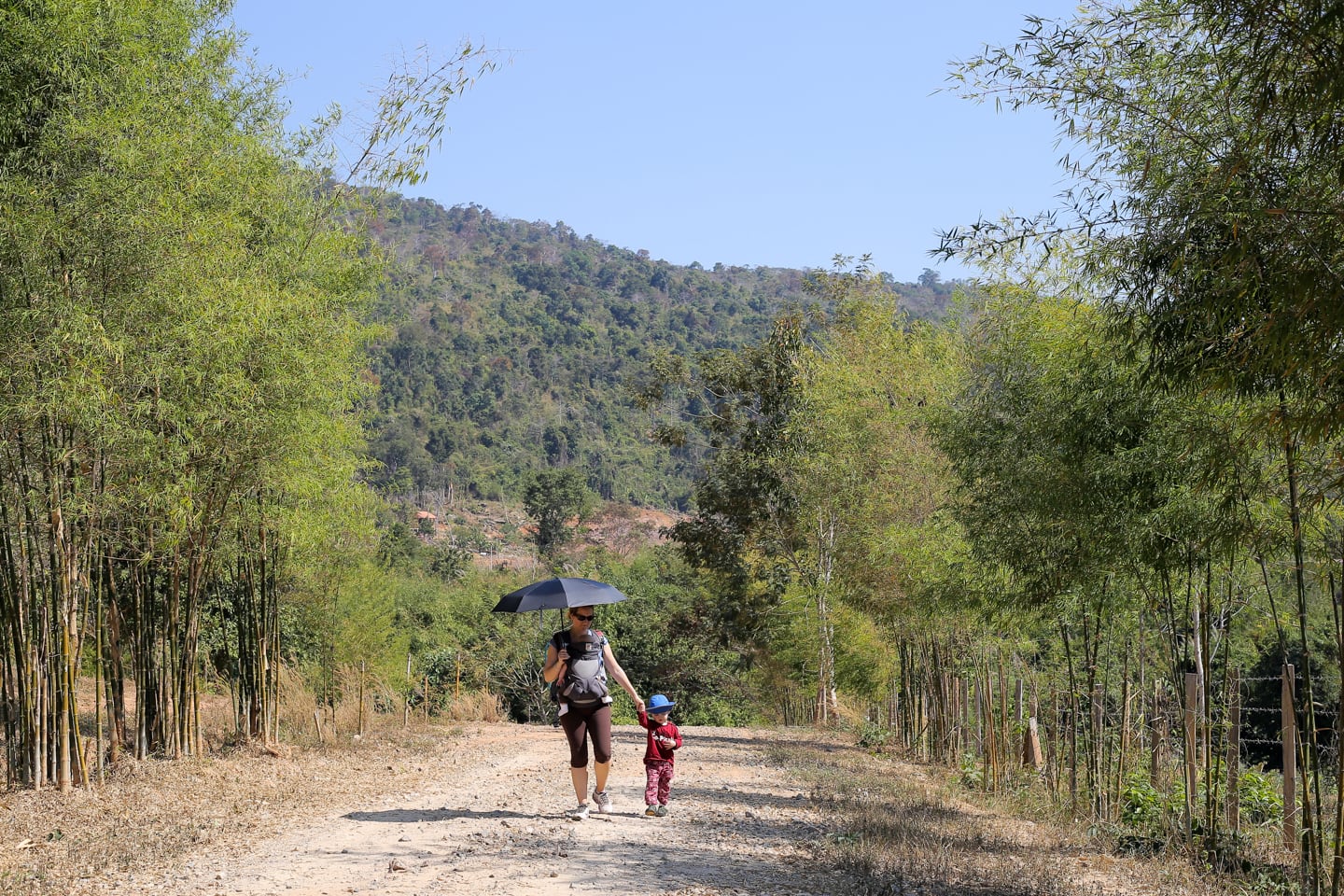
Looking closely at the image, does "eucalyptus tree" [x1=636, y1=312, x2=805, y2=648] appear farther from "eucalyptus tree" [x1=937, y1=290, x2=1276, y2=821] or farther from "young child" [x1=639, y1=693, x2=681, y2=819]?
"young child" [x1=639, y1=693, x2=681, y2=819]

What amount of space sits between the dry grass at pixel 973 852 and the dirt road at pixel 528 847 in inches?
12.2

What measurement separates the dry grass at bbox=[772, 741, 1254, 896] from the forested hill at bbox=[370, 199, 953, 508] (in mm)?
44428

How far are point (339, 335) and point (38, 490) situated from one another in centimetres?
340

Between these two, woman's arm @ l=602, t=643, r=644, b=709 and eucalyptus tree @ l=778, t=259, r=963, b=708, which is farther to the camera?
eucalyptus tree @ l=778, t=259, r=963, b=708

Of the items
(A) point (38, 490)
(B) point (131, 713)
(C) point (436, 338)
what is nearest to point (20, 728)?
(A) point (38, 490)

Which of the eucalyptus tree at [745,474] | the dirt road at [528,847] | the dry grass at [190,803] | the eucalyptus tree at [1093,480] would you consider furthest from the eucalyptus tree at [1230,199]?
the eucalyptus tree at [745,474]

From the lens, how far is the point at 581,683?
7.35 meters

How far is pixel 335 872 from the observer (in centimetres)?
581

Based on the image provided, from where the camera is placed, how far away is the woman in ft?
24.2

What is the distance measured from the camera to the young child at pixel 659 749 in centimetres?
777

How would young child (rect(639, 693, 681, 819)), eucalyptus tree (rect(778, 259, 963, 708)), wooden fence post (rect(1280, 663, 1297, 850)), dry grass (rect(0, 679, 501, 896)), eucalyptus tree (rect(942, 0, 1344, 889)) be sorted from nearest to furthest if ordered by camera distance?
eucalyptus tree (rect(942, 0, 1344, 889))
dry grass (rect(0, 679, 501, 896))
wooden fence post (rect(1280, 663, 1297, 850))
young child (rect(639, 693, 681, 819))
eucalyptus tree (rect(778, 259, 963, 708))

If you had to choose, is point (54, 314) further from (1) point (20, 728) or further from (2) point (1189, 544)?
(2) point (1189, 544)

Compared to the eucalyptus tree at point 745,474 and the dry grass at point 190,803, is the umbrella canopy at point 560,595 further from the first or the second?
the eucalyptus tree at point 745,474

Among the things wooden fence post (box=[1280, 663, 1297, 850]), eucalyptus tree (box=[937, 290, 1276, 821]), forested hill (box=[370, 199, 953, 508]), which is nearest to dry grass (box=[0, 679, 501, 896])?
eucalyptus tree (box=[937, 290, 1276, 821])
